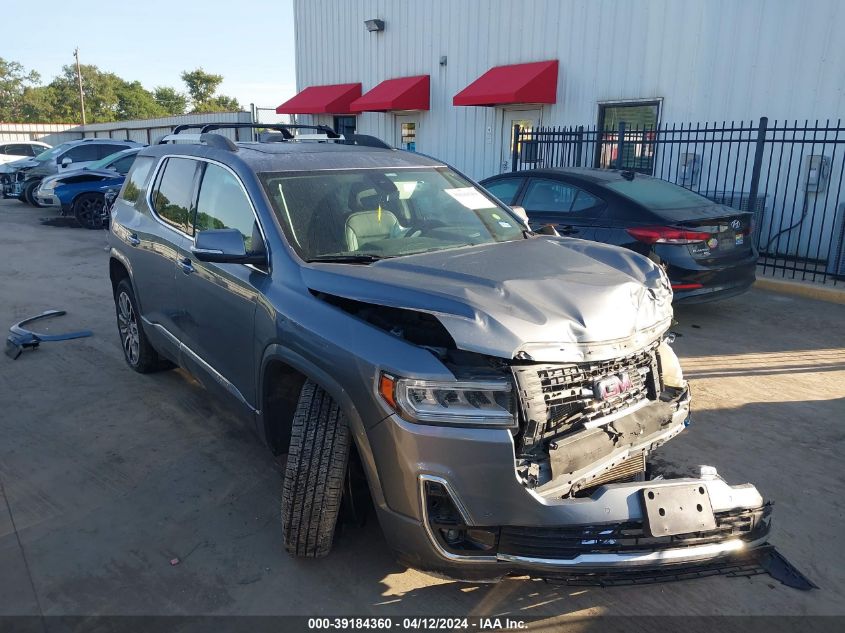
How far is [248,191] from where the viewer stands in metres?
3.52

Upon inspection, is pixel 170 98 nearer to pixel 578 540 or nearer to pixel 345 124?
pixel 345 124

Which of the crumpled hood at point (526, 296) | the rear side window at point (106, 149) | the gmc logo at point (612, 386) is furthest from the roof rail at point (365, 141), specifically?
the rear side window at point (106, 149)

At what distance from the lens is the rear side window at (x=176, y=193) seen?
425 centimetres

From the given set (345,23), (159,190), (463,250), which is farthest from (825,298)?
(345,23)

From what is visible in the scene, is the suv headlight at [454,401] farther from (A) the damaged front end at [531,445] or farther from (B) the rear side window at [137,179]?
(B) the rear side window at [137,179]

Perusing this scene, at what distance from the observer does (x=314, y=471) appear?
2.80 meters

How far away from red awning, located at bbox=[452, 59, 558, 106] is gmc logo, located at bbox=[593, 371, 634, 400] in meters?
11.2

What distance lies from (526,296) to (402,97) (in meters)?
14.6

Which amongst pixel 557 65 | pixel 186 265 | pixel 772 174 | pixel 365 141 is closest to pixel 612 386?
pixel 186 265

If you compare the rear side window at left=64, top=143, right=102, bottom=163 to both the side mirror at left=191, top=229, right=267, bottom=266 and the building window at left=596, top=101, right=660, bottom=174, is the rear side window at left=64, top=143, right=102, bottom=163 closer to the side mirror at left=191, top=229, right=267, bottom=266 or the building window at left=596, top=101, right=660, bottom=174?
the building window at left=596, top=101, right=660, bottom=174

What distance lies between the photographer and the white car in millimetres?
23172

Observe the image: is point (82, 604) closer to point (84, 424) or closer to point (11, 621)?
point (11, 621)

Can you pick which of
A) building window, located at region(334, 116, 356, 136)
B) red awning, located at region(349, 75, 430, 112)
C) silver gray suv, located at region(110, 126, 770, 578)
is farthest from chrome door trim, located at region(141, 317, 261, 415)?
building window, located at region(334, 116, 356, 136)

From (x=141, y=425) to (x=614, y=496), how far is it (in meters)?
3.38
